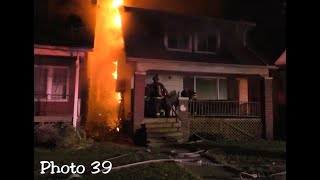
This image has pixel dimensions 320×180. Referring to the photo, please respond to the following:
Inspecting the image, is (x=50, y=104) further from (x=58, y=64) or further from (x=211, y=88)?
(x=211, y=88)

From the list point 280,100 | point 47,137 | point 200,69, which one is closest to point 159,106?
point 200,69

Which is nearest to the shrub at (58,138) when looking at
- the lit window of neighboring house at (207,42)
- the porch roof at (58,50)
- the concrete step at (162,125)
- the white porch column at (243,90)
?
the concrete step at (162,125)

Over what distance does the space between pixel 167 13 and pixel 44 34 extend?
6.23 metres

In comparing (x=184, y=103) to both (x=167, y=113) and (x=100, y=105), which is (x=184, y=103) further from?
(x=100, y=105)

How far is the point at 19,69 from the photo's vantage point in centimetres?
434

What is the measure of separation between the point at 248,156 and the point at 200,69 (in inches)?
211

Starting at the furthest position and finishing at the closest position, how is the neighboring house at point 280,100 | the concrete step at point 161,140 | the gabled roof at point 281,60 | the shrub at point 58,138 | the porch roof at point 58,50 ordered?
1. the neighboring house at point 280,100
2. the gabled roof at point 281,60
3. the porch roof at point 58,50
4. the concrete step at point 161,140
5. the shrub at point 58,138

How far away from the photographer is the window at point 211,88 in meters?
17.0

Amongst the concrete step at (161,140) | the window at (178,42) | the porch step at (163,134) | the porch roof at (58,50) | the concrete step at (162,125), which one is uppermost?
the window at (178,42)

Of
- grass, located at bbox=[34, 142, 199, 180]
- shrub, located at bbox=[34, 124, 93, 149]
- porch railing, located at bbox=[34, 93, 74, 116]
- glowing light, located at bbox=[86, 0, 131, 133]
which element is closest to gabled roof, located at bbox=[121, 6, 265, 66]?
glowing light, located at bbox=[86, 0, 131, 133]

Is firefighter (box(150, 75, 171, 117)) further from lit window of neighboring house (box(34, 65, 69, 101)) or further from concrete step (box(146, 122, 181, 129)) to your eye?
lit window of neighboring house (box(34, 65, 69, 101))

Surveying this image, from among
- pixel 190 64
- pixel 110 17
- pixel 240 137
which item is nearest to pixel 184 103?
pixel 190 64

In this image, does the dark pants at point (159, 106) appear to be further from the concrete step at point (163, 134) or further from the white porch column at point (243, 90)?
the white porch column at point (243, 90)

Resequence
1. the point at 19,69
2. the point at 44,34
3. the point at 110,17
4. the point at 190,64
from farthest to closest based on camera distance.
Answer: the point at 110,17 < the point at 190,64 < the point at 44,34 < the point at 19,69
